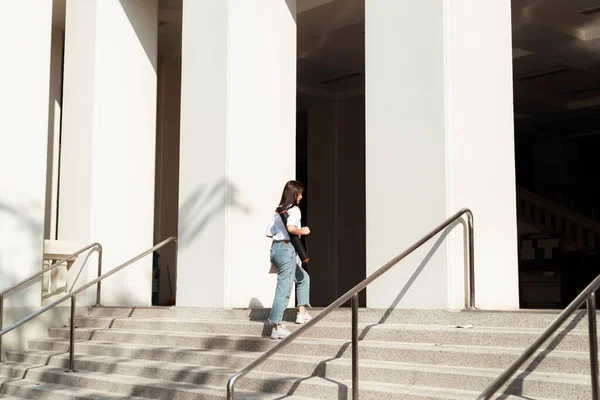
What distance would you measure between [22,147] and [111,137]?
1624 millimetres

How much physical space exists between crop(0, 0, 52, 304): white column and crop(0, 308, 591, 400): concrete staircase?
167 centimetres

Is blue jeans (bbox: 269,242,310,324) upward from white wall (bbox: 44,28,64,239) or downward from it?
downward

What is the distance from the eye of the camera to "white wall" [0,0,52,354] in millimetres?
11492

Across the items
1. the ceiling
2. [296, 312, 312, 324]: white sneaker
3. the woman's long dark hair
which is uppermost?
the ceiling

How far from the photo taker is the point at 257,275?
1072 centimetres

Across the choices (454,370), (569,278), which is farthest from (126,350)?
(569,278)

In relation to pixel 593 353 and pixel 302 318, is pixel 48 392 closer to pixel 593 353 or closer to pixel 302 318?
pixel 302 318

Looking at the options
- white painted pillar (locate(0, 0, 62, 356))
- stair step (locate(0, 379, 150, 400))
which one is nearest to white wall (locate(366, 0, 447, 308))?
stair step (locate(0, 379, 150, 400))

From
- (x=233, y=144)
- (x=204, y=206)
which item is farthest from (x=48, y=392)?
(x=233, y=144)

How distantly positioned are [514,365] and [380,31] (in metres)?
5.30

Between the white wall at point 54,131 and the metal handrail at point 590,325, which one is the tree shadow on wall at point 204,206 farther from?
the white wall at point 54,131

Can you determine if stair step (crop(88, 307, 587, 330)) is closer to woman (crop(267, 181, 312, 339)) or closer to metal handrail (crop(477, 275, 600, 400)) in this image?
woman (crop(267, 181, 312, 339))

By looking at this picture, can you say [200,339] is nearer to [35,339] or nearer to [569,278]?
[35,339]

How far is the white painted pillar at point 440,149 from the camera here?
805 centimetres
